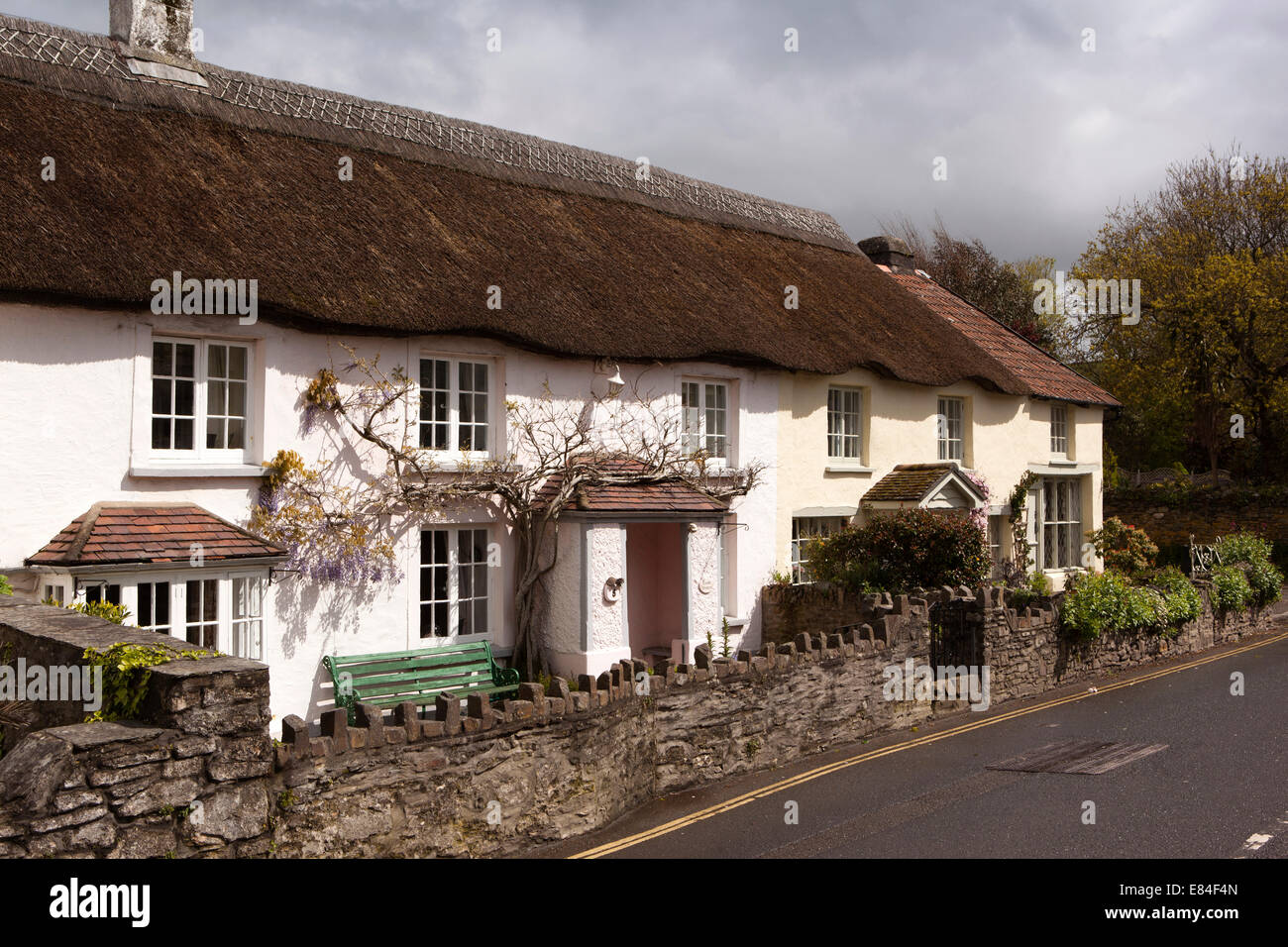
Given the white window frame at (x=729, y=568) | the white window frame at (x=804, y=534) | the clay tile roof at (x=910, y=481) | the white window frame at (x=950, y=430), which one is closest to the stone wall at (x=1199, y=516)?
the white window frame at (x=950, y=430)

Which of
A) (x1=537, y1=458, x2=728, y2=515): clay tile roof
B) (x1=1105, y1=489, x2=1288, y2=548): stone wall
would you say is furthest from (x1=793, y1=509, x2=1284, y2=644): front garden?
(x1=1105, y1=489, x2=1288, y2=548): stone wall

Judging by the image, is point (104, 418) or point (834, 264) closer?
point (104, 418)

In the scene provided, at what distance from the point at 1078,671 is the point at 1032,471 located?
6.95 meters

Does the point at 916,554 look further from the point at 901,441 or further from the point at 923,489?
the point at 901,441

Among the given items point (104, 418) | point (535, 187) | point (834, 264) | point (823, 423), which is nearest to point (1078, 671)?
point (823, 423)

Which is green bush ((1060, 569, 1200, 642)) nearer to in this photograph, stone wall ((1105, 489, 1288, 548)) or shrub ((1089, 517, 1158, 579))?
shrub ((1089, 517, 1158, 579))

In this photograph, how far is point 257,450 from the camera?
10.9m

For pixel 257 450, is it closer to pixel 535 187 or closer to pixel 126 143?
A: pixel 126 143

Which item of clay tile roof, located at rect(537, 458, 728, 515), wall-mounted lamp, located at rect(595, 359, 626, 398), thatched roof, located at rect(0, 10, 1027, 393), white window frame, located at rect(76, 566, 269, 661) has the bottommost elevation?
white window frame, located at rect(76, 566, 269, 661)

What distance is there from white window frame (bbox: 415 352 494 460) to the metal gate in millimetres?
5693

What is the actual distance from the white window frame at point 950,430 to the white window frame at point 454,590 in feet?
31.8

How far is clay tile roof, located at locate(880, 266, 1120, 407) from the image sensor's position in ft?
70.5

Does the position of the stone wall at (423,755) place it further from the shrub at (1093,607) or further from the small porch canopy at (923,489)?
the small porch canopy at (923,489)
